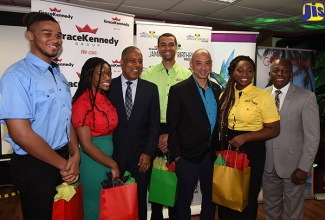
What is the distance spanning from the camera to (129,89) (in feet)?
8.38

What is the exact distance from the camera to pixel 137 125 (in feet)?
8.07

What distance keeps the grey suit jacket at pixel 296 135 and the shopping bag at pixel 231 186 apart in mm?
533

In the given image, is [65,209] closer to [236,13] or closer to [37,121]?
[37,121]

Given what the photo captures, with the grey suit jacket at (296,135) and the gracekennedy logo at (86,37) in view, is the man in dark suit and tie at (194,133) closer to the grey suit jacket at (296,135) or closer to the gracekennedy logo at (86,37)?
the grey suit jacket at (296,135)

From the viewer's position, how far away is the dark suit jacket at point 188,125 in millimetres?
2453

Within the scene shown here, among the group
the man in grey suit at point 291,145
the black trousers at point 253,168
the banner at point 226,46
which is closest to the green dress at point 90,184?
the black trousers at point 253,168

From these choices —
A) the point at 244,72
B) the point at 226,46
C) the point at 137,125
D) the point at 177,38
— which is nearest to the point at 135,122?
the point at 137,125

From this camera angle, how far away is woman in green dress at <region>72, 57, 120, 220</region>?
2041mm

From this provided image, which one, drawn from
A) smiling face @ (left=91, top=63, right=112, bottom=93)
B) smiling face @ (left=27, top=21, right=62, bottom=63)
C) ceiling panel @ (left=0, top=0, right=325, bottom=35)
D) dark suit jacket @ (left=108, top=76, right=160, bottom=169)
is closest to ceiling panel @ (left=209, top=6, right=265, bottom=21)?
ceiling panel @ (left=0, top=0, right=325, bottom=35)

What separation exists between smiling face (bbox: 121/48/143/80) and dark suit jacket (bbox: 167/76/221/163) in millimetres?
415

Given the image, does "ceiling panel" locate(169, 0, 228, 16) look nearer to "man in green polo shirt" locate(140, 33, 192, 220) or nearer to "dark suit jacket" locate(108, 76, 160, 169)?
"man in green polo shirt" locate(140, 33, 192, 220)

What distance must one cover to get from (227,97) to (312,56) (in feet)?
11.9

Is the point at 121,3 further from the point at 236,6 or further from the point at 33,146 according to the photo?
the point at 33,146

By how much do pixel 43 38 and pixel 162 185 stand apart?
164 cm
